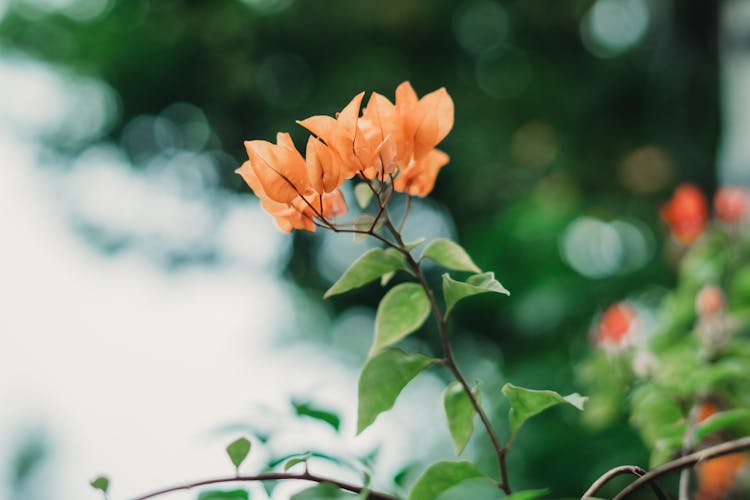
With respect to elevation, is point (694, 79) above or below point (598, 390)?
above

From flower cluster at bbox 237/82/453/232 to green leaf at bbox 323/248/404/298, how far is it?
0.02m

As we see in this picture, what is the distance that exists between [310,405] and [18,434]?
6.99m

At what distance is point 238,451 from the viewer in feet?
1.06

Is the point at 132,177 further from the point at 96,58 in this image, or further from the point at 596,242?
the point at 596,242

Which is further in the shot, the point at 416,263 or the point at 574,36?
the point at 574,36

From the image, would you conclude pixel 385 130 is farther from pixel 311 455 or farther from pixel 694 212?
pixel 694 212

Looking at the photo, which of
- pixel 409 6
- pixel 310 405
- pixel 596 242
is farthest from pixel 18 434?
pixel 310 405

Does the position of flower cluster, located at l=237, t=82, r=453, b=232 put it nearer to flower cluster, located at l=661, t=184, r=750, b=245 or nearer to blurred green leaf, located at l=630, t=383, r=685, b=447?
blurred green leaf, located at l=630, t=383, r=685, b=447

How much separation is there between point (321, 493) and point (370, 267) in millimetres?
104

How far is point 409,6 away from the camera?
284cm

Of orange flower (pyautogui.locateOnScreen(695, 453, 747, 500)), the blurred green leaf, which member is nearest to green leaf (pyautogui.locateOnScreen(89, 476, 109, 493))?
the blurred green leaf

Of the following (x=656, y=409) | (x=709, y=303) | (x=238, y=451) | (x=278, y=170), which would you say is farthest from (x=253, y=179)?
(x=709, y=303)

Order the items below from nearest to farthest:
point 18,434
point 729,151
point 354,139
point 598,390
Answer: point 354,139 < point 598,390 < point 729,151 < point 18,434

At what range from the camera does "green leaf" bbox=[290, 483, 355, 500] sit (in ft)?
1.02
